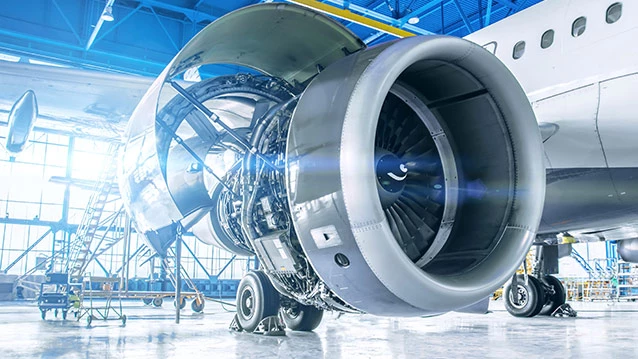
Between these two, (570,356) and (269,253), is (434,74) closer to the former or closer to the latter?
(269,253)

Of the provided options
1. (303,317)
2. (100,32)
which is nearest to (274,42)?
(303,317)

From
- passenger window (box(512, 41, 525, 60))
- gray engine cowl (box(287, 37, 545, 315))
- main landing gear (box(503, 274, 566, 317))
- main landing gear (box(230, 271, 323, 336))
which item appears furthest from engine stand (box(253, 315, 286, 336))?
main landing gear (box(503, 274, 566, 317))

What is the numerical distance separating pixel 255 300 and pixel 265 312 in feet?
0.54

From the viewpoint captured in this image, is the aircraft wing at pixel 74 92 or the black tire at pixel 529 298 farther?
the black tire at pixel 529 298

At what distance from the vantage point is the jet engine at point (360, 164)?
7.92 feet

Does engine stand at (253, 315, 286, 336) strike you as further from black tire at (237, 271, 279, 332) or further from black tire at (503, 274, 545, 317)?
black tire at (503, 274, 545, 317)

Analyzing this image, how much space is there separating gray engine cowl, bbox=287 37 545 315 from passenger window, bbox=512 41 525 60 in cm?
239

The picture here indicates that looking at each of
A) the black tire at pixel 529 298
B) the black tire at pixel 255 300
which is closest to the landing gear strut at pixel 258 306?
the black tire at pixel 255 300

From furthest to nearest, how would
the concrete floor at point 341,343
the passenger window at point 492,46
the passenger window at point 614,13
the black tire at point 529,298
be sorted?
the black tire at point 529,298 → the passenger window at point 492,46 → the passenger window at point 614,13 → the concrete floor at point 341,343

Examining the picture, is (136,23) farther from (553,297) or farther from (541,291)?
(553,297)

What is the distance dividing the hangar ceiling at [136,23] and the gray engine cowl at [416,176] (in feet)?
32.6

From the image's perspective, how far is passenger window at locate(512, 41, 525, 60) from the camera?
16.9 feet

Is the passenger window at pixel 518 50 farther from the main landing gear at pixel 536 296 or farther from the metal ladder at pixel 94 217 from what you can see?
the metal ladder at pixel 94 217

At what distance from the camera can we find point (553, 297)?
27.6 ft
